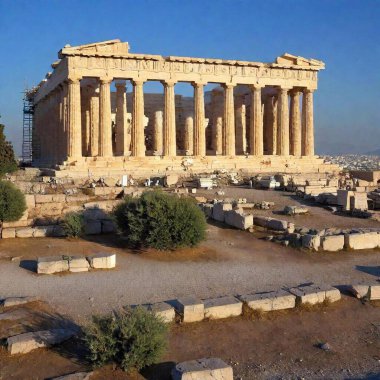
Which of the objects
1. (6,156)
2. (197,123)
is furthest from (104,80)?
(6,156)

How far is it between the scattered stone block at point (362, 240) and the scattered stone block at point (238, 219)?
10.7 feet

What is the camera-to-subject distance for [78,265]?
34.6 feet

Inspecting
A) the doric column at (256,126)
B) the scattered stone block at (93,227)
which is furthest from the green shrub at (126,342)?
the doric column at (256,126)

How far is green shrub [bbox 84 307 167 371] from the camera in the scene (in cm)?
604

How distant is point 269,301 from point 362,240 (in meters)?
5.86

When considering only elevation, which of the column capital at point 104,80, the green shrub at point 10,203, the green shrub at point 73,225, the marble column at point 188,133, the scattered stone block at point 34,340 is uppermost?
the column capital at point 104,80

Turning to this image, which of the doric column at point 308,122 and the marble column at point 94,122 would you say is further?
the doric column at point 308,122

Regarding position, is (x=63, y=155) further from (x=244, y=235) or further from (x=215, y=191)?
(x=244, y=235)

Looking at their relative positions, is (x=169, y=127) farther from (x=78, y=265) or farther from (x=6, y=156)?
(x=78, y=265)

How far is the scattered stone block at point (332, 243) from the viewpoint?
497 inches

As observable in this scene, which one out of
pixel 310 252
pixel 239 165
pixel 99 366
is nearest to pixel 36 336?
pixel 99 366

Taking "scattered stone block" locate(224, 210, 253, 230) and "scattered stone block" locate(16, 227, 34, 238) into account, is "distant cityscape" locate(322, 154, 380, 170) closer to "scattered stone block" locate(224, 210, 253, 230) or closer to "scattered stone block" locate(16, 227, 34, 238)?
"scattered stone block" locate(224, 210, 253, 230)

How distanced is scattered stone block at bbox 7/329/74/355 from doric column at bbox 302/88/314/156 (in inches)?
1244

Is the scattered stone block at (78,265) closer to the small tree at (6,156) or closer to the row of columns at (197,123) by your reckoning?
the row of columns at (197,123)
